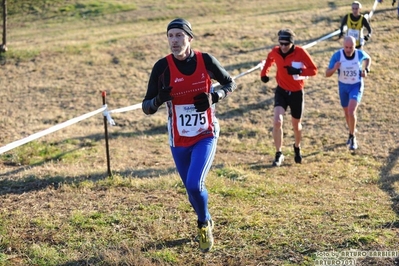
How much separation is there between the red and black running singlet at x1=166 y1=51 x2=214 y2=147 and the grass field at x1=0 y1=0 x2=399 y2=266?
100 centimetres

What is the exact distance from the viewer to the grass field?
4.77m

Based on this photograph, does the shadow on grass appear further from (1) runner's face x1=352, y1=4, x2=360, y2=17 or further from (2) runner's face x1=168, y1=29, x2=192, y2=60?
(1) runner's face x1=352, y1=4, x2=360, y2=17

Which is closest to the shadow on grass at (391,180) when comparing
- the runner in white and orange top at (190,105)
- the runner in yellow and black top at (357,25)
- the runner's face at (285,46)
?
the runner in white and orange top at (190,105)

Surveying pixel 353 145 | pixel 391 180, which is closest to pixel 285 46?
pixel 391 180

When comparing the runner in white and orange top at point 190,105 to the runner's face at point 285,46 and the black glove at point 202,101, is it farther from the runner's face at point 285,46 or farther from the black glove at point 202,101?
the runner's face at point 285,46

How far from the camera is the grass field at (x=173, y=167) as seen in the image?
15.6 ft

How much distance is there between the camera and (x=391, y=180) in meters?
7.61

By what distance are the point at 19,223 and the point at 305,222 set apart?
2.99 metres

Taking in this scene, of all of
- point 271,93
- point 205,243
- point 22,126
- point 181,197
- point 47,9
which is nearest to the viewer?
Result: point 205,243

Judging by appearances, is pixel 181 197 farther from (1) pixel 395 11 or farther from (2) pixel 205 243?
(1) pixel 395 11

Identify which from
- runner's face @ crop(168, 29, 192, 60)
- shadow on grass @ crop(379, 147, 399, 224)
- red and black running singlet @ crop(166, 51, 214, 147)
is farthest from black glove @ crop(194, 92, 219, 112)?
shadow on grass @ crop(379, 147, 399, 224)

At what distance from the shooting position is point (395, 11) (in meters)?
20.8

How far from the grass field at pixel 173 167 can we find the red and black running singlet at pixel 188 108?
997 millimetres

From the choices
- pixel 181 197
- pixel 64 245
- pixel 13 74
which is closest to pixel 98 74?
pixel 13 74
